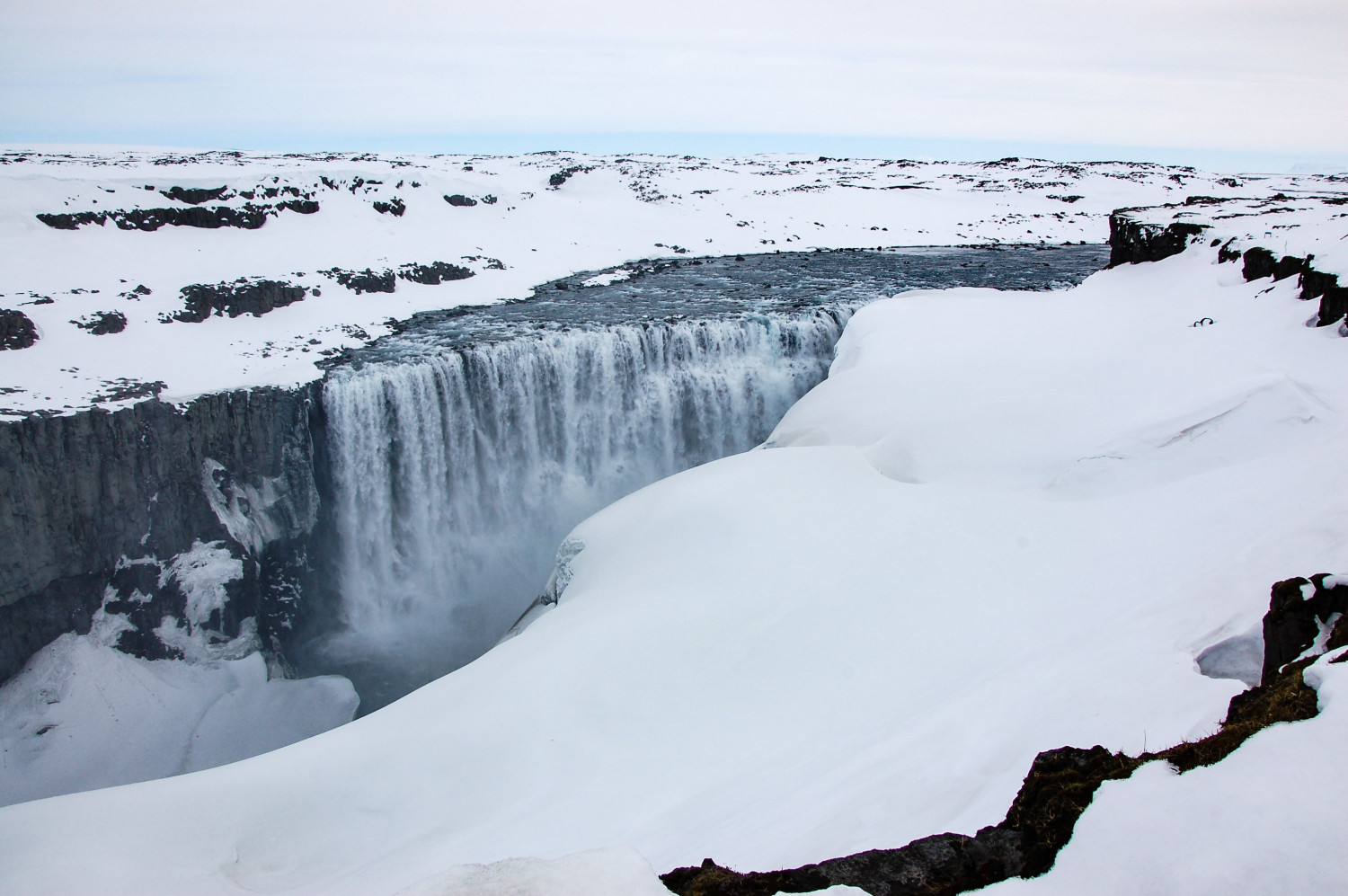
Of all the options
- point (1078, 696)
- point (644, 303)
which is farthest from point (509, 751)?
point (644, 303)

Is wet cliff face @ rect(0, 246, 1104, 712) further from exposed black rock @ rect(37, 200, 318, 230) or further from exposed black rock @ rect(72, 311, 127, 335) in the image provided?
exposed black rock @ rect(37, 200, 318, 230)

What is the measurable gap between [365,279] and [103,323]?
8306mm

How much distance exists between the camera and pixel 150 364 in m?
18.0

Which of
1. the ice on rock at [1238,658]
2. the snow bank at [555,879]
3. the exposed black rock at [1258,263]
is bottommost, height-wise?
the snow bank at [555,879]

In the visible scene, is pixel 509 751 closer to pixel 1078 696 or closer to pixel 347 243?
pixel 1078 696

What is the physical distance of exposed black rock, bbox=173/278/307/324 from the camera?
21.0 m

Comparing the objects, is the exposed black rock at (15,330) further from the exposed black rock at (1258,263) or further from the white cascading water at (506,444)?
the exposed black rock at (1258,263)

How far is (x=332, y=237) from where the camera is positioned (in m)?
27.4

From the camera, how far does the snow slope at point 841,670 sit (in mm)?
6555

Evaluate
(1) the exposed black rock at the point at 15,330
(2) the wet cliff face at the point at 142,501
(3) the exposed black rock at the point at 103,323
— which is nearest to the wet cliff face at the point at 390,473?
(2) the wet cliff face at the point at 142,501

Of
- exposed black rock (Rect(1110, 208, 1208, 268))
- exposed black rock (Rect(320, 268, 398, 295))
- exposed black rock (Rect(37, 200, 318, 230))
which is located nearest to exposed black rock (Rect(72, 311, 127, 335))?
Result: exposed black rock (Rect(37, 200, 318, 230))

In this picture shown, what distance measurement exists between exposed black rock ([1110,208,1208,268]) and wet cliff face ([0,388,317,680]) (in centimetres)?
2336

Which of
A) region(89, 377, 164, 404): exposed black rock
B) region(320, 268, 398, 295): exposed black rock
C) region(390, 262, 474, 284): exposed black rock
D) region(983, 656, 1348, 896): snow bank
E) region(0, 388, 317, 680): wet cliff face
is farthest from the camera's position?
region(390, 262, 474, 284): exposed black rock

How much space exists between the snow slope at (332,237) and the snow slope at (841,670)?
433 inches
